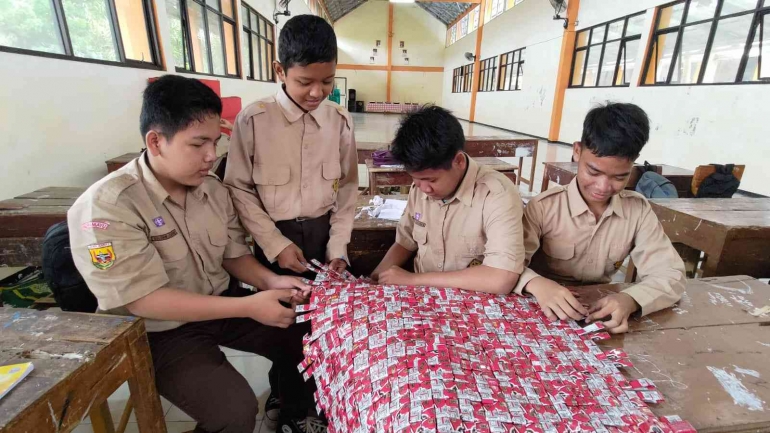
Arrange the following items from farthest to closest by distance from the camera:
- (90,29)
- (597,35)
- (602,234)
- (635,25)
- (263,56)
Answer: (263,56) → (597,35) → (635,25) → (90,29) → (602,234)

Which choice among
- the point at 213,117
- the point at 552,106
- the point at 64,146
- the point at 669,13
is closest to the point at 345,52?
the point at 552,106

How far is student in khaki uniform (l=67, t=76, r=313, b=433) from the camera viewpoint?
928mm

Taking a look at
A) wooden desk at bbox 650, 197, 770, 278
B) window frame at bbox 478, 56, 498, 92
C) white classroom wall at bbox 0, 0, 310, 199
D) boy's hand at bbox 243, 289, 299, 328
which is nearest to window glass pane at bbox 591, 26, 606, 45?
window frame at bbox 478, 56, 498, 92

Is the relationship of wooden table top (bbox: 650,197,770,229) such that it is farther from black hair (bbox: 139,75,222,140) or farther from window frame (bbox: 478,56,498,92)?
window frame (bbox: 478,56,498,92)

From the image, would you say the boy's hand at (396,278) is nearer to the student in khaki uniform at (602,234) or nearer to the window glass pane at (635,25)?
the student in khaki uniform at (602,234)

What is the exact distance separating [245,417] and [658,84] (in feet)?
24.2

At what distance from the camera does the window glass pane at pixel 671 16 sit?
5586 mm

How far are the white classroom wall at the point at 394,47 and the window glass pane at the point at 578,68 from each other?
1203 centimetres

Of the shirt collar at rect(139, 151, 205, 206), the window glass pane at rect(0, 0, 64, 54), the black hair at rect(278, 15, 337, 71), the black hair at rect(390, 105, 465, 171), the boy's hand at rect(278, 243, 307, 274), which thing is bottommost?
the boy's hand at rect(278, 243, 307, 274)

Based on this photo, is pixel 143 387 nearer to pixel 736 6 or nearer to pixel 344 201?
pixel 344 201

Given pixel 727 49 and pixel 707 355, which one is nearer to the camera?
pixel 707 355

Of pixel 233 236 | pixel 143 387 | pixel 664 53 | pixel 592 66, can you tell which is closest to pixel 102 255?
pixel 143 387

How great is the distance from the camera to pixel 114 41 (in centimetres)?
339

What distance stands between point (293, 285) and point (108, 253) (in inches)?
19.2
